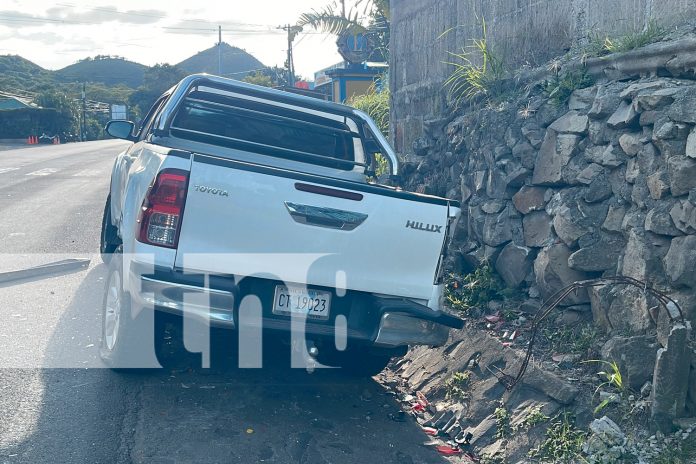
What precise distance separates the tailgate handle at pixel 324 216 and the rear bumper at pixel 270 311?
0.42m

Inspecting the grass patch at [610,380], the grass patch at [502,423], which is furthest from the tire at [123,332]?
the grass patch at [610,380]

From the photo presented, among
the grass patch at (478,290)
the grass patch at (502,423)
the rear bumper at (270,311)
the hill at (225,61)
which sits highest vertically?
the hill at (225,61)

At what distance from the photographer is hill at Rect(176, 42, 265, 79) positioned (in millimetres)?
112000

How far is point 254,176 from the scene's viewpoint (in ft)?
16.2

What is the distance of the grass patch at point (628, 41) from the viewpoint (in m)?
6.27

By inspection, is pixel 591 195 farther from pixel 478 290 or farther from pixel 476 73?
pixel 476 73

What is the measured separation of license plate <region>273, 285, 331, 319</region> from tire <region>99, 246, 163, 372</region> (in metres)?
0.95

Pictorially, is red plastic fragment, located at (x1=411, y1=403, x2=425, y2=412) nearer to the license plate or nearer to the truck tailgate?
the truck tailgate

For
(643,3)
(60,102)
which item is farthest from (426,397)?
(60,102)

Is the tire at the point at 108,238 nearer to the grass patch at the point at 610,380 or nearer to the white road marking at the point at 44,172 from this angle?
the grass patch at the point at 610,380

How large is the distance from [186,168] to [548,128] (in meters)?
3.32

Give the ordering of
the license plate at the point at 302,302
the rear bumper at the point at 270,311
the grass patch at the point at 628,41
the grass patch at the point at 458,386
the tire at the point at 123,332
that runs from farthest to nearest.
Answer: the grass patch at the point at 628,41, the grass patch at the point at 458,386, the tire at the point at 123,332, the license plate at the point at 302,302, the rear bumper at the point at 270,311

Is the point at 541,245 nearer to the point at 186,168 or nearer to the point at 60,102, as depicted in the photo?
the point at 186,168

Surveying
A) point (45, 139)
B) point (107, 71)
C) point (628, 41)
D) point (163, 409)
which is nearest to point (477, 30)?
point (628, 41)
